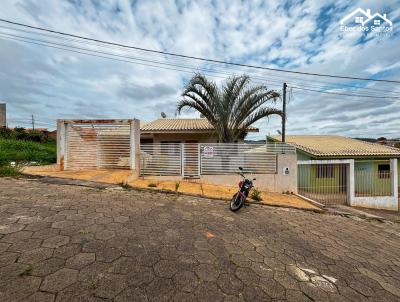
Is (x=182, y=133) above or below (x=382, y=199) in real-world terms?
above

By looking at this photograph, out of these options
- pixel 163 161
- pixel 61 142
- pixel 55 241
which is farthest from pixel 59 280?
pixel 61 142

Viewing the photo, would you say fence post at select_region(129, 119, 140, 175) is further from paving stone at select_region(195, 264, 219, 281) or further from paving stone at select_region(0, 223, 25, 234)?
paving stone at select_region(195, 264, 219, 281)

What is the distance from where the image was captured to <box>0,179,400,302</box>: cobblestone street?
2.03 metres

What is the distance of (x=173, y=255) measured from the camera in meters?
2.68

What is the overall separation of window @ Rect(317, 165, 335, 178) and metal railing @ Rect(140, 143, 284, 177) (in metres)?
2.93

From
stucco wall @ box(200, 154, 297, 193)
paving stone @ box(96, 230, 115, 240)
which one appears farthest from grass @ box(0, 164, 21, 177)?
stucco wall @ box(200, 154, 297, 193)

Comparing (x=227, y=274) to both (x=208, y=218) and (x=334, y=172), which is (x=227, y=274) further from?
(x=334, y=172)

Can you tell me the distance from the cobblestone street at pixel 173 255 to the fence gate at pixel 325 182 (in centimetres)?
512

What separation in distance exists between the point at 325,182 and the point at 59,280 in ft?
36.3

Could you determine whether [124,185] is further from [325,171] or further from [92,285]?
[325,171]

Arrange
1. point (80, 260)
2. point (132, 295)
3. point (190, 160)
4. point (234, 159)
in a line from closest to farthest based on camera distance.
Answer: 1. point (132, 295)
2. point (80, 260)
3. point (190, 160)
4. point (234, 159)

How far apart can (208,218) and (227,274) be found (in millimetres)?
1939

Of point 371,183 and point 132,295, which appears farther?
point 371,183

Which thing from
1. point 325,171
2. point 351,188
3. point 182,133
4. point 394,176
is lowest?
point 351,188
